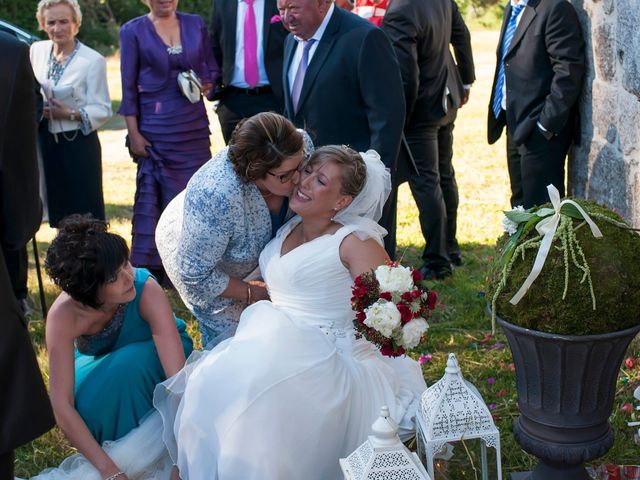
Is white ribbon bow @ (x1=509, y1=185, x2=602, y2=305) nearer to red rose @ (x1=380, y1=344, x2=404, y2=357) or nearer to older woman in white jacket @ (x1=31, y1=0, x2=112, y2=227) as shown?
red rose @ (x1=380, y1=344, x2=404, y2=357)

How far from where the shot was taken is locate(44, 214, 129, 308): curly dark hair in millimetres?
3498

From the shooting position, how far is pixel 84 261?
11.5 feet

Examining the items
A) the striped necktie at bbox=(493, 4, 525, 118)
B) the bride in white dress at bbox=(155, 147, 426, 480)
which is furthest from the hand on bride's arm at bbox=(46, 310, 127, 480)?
the striped necktie at bbox=(493, 4, 525, 118)

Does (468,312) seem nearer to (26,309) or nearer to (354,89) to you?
(354,89)

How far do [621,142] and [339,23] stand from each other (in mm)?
1580

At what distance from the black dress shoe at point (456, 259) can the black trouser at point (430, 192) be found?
25 cm

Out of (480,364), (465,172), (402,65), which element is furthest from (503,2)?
(480,364)

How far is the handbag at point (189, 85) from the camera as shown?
6.11m

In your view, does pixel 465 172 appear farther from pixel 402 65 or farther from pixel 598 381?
pixel 598 381

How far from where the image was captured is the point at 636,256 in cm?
291

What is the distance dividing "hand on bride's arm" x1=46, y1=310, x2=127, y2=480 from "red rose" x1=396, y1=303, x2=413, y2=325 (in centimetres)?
133

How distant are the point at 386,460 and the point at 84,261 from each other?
4.76 ft

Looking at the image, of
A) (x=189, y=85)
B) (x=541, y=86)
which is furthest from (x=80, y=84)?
(x=541, y=86)

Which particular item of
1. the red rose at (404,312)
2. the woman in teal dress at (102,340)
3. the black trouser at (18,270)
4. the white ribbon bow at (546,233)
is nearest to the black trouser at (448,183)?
the black trouser at (18,270)
